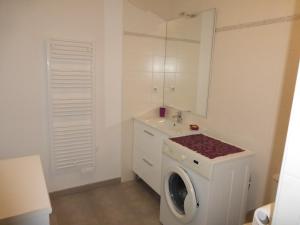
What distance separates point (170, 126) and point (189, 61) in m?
0.78

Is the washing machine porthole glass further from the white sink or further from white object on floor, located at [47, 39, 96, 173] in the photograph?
white object on floor, located at [47, 39, 96, 173]

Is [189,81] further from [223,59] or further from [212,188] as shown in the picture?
[212,188]

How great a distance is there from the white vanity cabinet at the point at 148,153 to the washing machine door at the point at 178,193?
39cm

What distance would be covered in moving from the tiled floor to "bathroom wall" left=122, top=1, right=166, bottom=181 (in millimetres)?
325

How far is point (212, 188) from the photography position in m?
1.57

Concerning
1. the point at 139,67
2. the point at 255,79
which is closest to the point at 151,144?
the point at 139,67

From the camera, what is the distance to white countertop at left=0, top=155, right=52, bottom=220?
0.95 m

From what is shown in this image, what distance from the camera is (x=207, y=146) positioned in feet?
6.22

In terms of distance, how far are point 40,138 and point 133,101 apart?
1.12m

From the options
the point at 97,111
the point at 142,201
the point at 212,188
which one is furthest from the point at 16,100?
the point at 212,188

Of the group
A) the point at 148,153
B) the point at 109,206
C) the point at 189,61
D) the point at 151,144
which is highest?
the point at 189,61

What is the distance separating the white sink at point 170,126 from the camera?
2.20 meters

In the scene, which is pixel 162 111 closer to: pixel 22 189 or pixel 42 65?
pixel 42 65

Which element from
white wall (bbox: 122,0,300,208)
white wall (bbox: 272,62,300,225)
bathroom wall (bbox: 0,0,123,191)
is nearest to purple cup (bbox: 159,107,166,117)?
bathroom wall (bbox: 0,0,123,191)
